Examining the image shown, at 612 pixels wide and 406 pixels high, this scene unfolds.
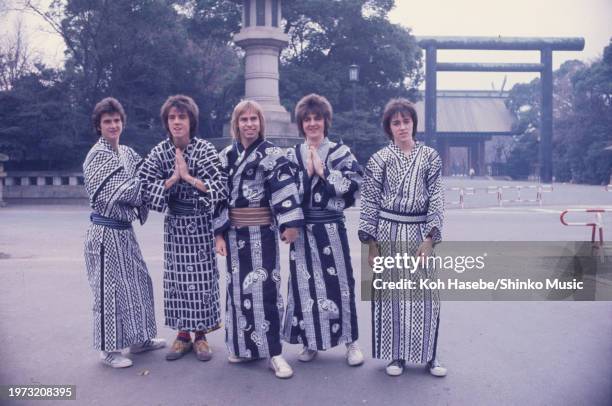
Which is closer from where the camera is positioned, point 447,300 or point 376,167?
point 376,167

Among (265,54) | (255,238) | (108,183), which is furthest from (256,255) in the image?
(265,54)

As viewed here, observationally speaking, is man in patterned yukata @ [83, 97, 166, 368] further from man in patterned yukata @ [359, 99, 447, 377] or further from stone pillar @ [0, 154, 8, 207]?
stone pillar @ [0, 154, 8, 207]

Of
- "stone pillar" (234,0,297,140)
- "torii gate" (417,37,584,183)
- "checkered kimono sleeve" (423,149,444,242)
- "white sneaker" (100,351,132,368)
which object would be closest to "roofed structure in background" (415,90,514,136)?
"torii gate" (417,37,584,183)

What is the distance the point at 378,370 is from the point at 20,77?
18784 millimetres

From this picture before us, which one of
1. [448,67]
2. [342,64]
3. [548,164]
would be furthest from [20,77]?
[548,164]

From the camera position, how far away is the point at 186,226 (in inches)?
142

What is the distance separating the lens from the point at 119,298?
141 inches

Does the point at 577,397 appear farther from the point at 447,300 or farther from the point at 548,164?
the point at 548,164

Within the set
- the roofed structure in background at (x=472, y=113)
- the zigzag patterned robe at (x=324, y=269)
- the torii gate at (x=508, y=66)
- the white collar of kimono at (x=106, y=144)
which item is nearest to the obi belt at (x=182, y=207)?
the white collar of kimono at (x=106, y=144)

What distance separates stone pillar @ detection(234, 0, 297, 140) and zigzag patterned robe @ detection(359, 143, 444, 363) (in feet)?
43.9

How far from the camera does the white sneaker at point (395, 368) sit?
336 cm

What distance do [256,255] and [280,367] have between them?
70 cm

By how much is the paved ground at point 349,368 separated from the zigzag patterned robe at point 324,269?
0.21 meters

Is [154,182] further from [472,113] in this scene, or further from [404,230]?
[472,113]
